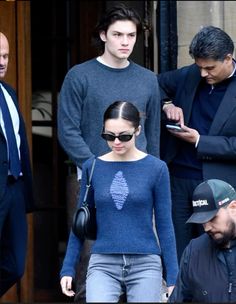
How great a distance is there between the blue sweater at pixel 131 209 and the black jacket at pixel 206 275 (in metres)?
0.42

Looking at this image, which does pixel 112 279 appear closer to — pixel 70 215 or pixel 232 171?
pixel 232 171

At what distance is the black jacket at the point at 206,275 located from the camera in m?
6.28

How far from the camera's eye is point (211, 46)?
7789 mm

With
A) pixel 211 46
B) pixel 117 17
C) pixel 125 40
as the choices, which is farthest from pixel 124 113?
pixel 211 46

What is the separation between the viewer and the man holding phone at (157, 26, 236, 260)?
309 inches

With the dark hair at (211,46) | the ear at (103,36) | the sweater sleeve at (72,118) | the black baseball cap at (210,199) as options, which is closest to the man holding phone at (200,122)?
the dark hair at (211,46)

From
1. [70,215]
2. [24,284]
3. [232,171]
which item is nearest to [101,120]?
[232,171]

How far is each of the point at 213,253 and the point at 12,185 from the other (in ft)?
6.33

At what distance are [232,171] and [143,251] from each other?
1433 millimetres

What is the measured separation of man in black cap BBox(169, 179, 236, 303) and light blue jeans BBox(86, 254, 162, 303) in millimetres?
358

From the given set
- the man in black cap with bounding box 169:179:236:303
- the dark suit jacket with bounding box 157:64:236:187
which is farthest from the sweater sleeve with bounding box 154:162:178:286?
the dark suit jacket with bounding box 157:64:236:187

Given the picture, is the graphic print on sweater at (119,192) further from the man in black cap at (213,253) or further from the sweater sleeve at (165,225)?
the man in black cap at (213,253)

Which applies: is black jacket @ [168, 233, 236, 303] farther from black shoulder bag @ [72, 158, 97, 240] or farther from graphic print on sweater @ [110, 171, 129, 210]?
black shoulder bag @ [72, 158, 97, 240]

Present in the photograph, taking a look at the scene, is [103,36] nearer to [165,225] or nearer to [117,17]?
[117,17]
